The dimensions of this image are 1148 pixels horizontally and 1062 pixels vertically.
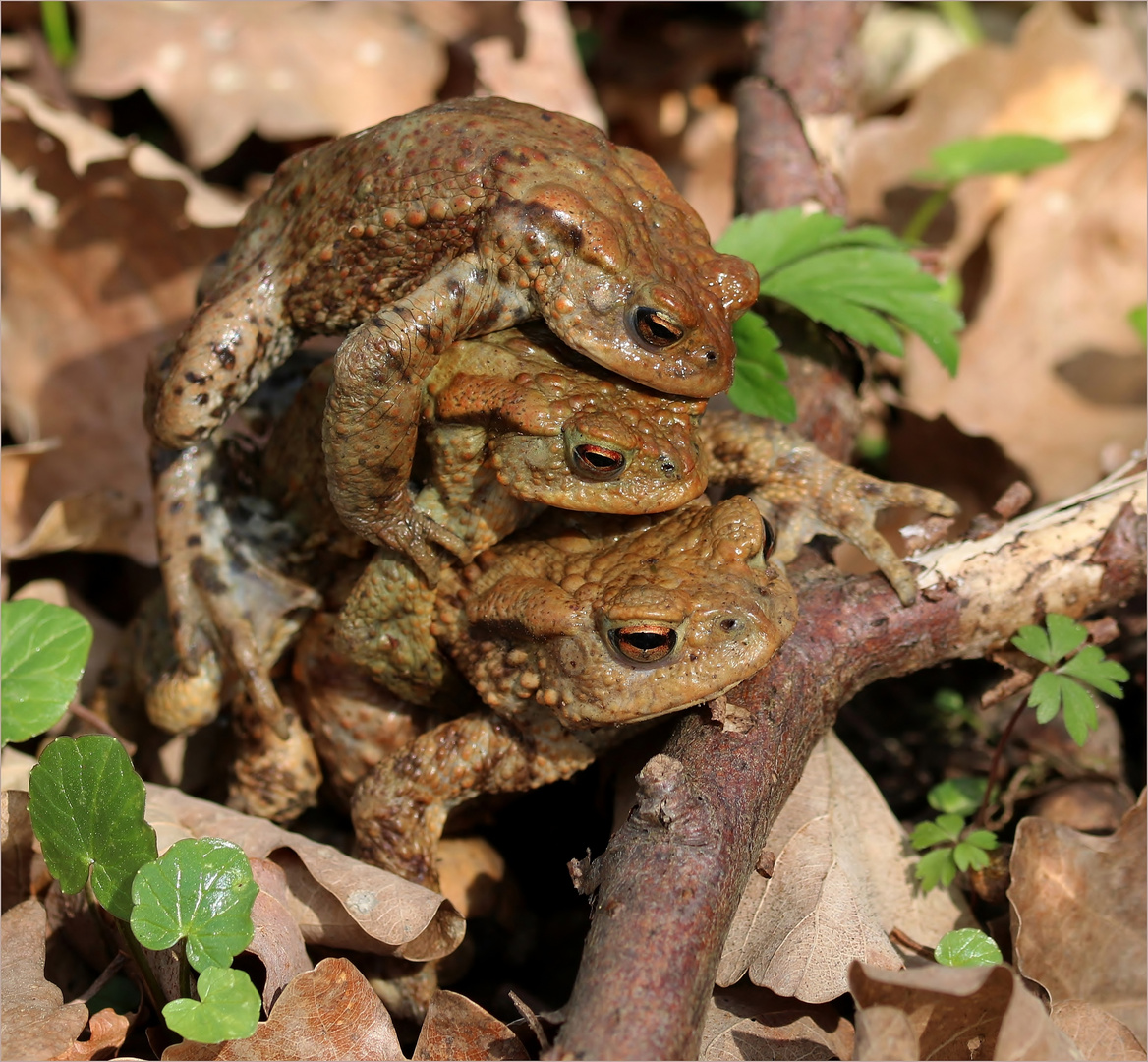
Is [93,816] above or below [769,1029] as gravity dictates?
above

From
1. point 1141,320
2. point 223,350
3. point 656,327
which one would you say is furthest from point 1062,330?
point 223,350

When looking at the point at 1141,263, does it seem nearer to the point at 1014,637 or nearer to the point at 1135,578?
the point at 1135,578

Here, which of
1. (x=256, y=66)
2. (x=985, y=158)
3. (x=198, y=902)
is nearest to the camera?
(x=198, y=902)

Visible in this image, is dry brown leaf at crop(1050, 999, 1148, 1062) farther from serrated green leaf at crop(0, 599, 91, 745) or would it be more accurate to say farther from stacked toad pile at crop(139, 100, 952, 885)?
serrated green leaf at crop(0, 599, 91, 745)

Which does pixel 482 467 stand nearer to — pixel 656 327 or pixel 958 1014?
pixel 656 327

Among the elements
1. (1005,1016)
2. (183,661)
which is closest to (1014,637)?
(1005,1016)

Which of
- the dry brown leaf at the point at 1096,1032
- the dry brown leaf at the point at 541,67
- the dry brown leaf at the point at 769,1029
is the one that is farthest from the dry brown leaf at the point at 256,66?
the dry brown leaf at the point at 1096,1032
